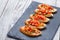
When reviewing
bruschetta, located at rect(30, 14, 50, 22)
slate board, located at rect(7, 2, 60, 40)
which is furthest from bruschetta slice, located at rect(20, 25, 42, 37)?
bruschetta, located at rect(30, 14, 50, 22)

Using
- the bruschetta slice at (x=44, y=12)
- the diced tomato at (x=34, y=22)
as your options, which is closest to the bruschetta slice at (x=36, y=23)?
the diced tomato at (x=34, y=22)

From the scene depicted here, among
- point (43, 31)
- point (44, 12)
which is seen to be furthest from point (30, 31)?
point (44, 12)

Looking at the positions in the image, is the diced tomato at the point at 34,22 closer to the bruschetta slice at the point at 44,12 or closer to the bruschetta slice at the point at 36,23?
the bruschetta slice at the point at 36,23

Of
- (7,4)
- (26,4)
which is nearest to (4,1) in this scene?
(7,4)

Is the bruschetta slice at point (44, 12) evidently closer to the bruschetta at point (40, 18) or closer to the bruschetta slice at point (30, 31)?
the bruschetta at point (40, 18)

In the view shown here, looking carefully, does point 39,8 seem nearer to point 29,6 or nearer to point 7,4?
point 29,6

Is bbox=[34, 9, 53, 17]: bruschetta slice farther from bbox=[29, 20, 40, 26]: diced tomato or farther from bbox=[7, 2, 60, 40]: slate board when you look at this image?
bbox=[29, 20, 40, 26]: diced tomato

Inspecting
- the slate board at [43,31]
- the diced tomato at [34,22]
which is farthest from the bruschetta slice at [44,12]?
the diced tomato at [34,22]

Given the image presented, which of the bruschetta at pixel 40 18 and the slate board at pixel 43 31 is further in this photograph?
the bruschetta at pixel 40 18

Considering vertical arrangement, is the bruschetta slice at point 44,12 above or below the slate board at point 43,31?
above

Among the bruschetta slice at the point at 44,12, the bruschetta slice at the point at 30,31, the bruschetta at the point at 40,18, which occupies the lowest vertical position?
the bruschetta slice at the point at 30,31

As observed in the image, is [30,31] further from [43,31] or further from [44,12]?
[44,12]
